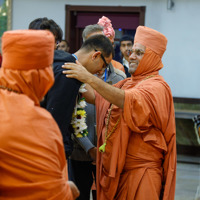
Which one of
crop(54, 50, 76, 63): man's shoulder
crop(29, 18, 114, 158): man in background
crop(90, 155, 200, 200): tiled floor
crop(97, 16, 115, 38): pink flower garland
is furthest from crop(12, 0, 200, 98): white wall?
crop(54, 50, 76, 63): man's shoulder

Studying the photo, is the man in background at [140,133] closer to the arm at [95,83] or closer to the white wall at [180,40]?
the arm at [95,83]

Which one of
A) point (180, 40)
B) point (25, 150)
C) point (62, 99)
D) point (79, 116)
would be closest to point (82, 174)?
point (79, 116)

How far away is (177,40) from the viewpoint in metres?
9.27

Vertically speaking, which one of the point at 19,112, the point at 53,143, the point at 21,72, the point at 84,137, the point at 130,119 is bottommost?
the point at 84,137

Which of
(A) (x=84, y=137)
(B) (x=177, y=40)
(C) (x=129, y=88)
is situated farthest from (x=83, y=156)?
(B) (x=177, y=40)

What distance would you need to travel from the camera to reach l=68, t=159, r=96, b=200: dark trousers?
4266mm

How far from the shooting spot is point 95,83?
10.9 feet

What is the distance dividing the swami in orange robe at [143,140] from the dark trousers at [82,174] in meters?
0.52

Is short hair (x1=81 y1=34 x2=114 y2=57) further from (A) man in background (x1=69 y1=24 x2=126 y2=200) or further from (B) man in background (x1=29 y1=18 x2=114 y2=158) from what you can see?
(A) man in background (x1=69 y1=24 x2=126 y2=200)

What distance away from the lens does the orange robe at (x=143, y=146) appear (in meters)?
3.47

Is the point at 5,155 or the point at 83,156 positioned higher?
the point at 5,155

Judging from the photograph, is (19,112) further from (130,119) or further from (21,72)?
(130,119)

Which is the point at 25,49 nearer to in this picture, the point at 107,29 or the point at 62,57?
the point at 62,57

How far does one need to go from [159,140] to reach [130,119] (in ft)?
1.09
